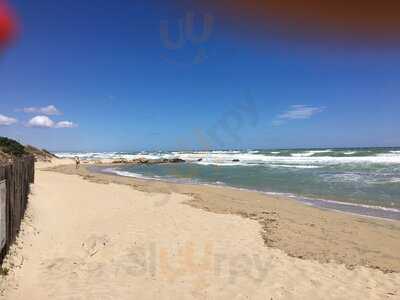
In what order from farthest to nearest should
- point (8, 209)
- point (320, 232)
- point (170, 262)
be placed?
point (320, 232) < point (170, 262) < point (8, 209)

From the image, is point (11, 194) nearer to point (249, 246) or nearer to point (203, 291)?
point (203, 291)

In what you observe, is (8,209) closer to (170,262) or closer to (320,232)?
(170,262)

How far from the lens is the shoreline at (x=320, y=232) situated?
7.20 meters

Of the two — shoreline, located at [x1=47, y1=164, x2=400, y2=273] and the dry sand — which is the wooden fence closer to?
the dry sand

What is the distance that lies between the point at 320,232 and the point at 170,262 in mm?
4324

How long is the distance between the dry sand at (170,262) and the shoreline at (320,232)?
0.35ft

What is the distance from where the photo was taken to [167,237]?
820 cm

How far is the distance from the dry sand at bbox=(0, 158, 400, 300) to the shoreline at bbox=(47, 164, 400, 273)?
0.35 feet

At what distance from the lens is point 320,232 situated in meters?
9.24

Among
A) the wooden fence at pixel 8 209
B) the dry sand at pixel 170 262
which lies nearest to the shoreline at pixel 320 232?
the dry sand at pixel 170 262

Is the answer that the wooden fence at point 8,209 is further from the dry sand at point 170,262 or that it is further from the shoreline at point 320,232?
the shoreline at point 320,232

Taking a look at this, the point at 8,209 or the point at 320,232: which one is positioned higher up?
the point at 8,209

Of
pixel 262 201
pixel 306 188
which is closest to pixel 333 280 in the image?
pixel 262 201

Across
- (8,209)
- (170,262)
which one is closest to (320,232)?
(170,262)
